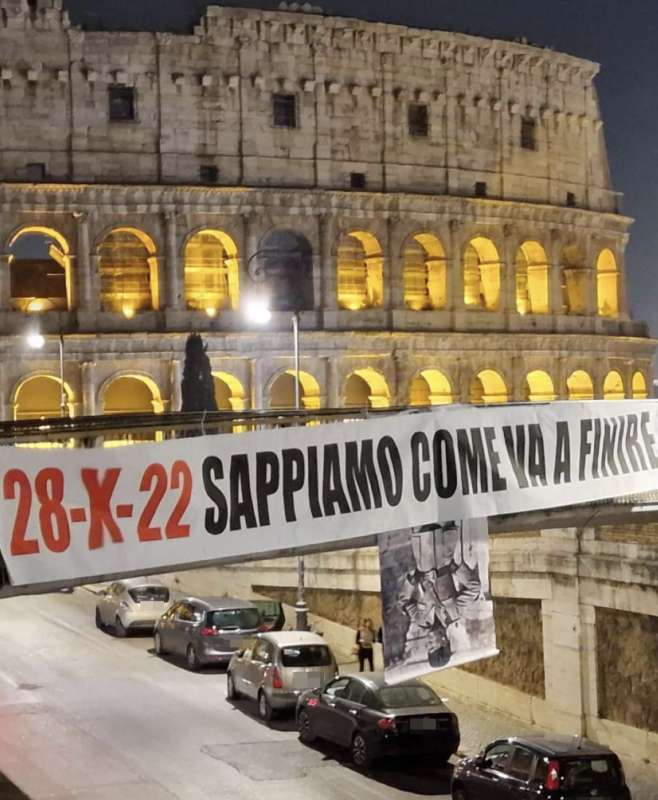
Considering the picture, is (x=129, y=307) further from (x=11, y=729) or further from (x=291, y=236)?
(x=11, y=729)

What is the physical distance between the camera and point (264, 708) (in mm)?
→ 25953

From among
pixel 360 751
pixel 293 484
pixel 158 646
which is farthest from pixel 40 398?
pixel 293 484

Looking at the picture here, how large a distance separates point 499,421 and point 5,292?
36.4 m

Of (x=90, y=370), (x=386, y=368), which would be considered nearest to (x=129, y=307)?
(x=90, y=370)

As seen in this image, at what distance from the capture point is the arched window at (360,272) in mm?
54281

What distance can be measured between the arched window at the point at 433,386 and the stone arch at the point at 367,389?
116cm

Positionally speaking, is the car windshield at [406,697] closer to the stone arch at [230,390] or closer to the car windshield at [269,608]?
the car windshield at [269,608]

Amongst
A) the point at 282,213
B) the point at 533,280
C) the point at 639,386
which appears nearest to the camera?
the point at 282,213

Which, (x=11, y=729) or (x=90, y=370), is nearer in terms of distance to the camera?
(x=11, y=729)

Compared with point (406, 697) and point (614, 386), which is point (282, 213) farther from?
point (406, 697)

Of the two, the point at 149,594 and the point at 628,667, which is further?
the point at 149,594

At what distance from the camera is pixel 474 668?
2730 cm

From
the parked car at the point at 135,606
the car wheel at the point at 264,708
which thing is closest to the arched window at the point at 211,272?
the parked car at the point at 135,606

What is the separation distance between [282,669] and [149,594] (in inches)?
337
